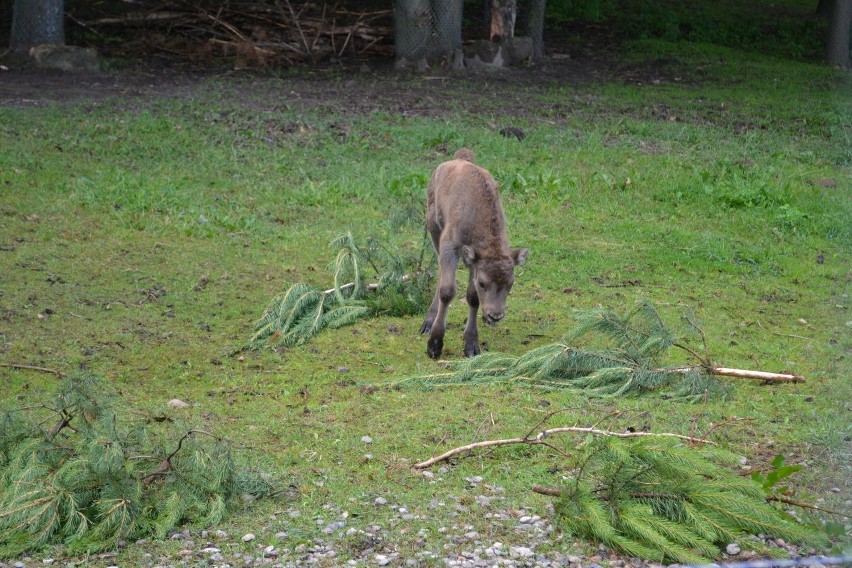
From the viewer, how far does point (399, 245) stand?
40.4 feet

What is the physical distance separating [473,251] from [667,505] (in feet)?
11.0

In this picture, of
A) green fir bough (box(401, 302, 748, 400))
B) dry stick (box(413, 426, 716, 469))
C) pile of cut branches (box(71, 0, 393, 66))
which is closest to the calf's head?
green fir bough (box(401, 302, 748, 400))

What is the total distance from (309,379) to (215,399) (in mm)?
805

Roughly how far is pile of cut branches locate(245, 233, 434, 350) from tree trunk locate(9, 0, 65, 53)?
38.3ft

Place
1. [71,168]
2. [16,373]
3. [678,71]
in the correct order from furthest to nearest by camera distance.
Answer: [678,71], [71,168], [16,373]

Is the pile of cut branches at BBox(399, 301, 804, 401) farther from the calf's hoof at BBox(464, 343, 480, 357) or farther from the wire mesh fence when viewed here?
the wire mesh fence

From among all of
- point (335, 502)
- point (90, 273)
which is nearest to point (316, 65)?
point (90, 273)

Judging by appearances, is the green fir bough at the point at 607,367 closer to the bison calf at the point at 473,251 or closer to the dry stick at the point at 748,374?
the dry stick at the point at 748,374

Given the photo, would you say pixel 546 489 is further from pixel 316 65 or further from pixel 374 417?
pixel 316 65

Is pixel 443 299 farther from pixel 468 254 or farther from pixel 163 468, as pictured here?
pixel 163 468

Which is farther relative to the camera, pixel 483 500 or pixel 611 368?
pixel 611 368

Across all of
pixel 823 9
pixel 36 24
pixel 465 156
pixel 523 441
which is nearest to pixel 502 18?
pixel 36 24

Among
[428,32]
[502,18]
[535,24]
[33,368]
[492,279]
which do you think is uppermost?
[502,18]

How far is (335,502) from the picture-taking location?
6.12 m
